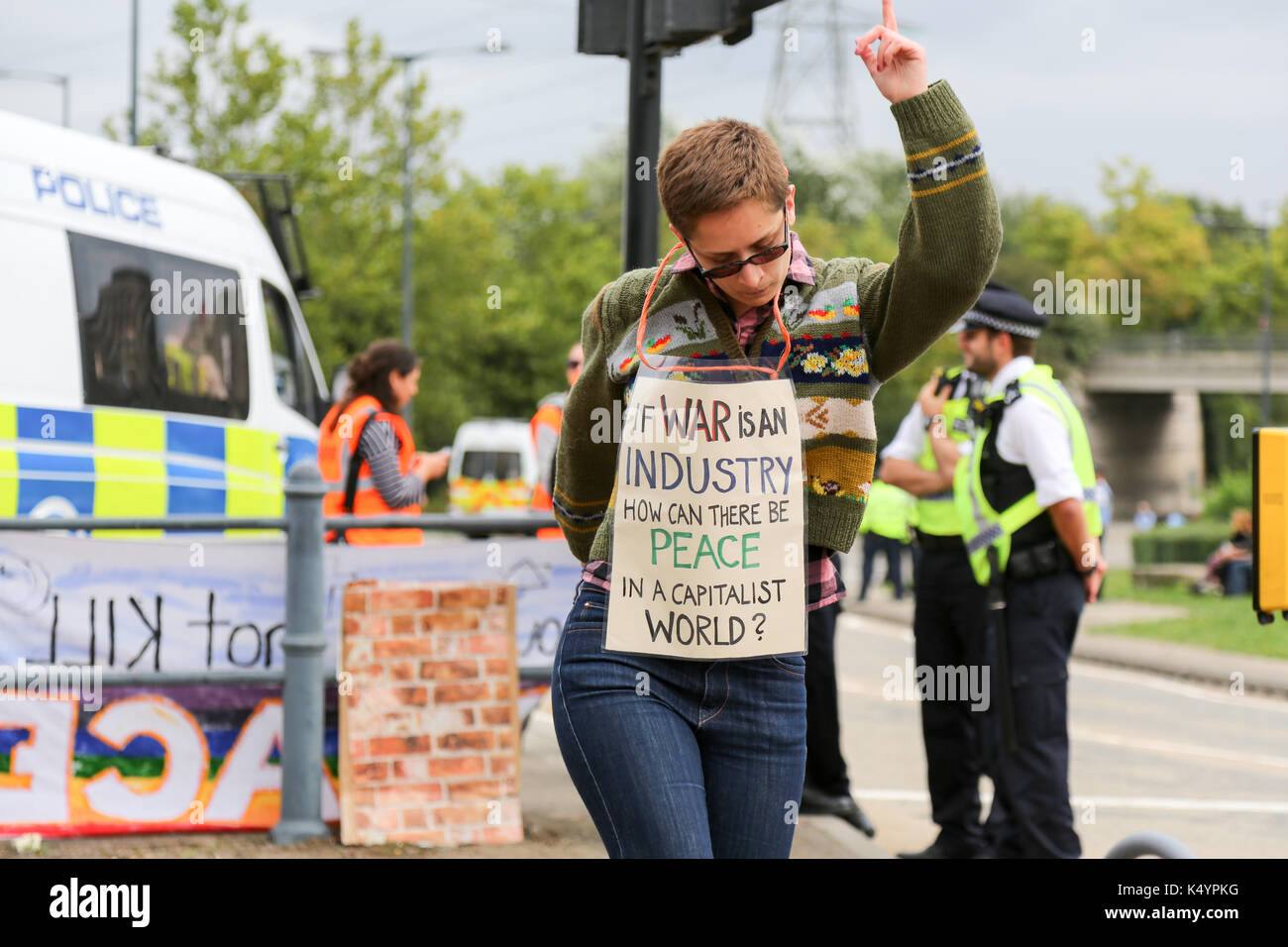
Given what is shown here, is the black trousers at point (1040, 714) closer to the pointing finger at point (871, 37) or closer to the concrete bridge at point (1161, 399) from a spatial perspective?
the pointing finger at point (871, 37)

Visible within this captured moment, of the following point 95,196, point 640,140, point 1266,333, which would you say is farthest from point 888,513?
point 1266,333

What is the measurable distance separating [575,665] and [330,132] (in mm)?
24108

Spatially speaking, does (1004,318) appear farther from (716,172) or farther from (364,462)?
(716,172)

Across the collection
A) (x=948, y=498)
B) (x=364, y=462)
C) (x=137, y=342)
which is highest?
(x=137, y=342)

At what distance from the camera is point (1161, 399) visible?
65688 mm

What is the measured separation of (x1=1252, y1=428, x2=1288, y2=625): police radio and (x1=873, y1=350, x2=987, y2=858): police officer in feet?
10.4

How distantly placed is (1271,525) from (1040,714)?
2.67m

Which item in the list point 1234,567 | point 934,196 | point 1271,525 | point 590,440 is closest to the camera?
point 934,196

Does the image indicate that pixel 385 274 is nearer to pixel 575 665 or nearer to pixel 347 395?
pixel 347 395

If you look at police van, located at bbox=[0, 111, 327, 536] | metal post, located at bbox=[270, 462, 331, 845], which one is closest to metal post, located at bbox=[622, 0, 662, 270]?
metal post, located at bbox=[270, 462, 331, 845]

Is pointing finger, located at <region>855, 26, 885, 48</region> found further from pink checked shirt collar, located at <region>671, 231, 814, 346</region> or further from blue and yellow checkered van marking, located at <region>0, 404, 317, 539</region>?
blue and yellow checkered van marking, located at <region>0, 404, 317, 539</region>

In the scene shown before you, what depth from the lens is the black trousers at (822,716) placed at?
6.25 metres

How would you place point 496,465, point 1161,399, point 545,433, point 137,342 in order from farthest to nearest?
point 1161,399
point 496,465
point 137,342
point 545,433
